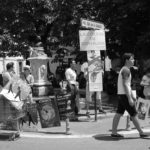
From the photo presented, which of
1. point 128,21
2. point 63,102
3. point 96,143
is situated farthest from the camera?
point 128,21

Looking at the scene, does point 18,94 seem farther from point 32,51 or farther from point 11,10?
point 11,10

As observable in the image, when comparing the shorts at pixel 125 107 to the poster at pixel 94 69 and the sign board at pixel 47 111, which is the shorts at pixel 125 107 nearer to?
the sign board at pixel 47 111

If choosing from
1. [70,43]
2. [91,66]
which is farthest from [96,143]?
[70,43]

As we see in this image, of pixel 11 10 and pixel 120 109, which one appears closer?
pixel 120 109

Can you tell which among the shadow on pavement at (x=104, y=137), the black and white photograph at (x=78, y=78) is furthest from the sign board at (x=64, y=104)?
the shadow on pavement at (x=104, y=137)

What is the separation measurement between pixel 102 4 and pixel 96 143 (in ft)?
44.3

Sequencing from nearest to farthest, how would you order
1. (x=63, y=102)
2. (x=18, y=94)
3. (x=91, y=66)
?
(x=18, y=94) → (x=63, y=102) → (x=91, y=66)

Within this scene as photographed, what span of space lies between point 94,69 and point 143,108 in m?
2.29

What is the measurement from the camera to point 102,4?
20781 mm

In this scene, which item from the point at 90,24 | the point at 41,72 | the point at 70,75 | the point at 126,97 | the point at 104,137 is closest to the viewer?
the point at 126,97

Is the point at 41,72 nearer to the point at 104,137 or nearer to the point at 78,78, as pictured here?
the point at 78,78

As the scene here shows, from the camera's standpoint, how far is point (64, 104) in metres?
10.1

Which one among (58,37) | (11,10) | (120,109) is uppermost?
(11,10)

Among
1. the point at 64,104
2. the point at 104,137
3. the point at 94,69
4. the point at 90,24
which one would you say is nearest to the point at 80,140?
the point at 104,137
